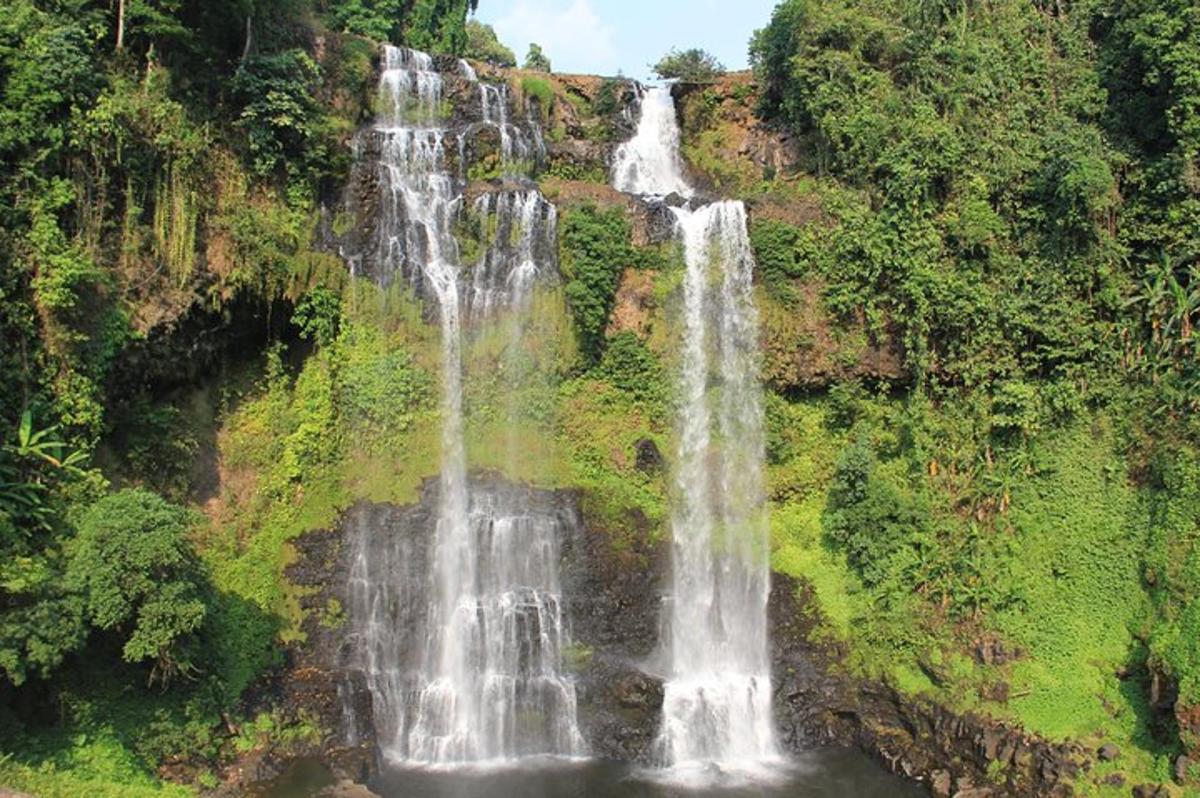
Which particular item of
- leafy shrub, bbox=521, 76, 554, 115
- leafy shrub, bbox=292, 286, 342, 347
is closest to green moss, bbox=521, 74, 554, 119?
leafy shrub, bbox=521, 76, 554, 115

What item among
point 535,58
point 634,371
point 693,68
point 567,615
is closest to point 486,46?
point 535,58

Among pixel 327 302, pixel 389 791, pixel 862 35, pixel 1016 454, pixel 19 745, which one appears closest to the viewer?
pixel 19 745

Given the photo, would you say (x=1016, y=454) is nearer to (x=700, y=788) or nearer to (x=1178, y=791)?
(x=1178, y=791)

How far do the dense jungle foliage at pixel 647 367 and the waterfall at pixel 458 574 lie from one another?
33.1 inches

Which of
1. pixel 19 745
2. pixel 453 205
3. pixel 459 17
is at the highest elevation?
pixel 459 17

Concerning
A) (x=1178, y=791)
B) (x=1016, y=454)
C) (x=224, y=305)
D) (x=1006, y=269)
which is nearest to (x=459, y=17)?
(x=224, y=305)

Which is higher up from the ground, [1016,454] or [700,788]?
[1016,454]

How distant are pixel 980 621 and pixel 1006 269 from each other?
7.39 metres

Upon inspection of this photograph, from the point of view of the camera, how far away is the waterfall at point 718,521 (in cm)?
1750

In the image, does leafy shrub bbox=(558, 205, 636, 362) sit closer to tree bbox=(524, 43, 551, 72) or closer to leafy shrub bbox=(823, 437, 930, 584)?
leafy shrub bbox=(823, 437, 930, 584)

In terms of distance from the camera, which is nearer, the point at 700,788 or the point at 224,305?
the point at 700,788

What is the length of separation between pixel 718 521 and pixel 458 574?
551 cm

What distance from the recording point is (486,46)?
44.4 meters

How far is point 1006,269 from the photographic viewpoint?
1975cm
